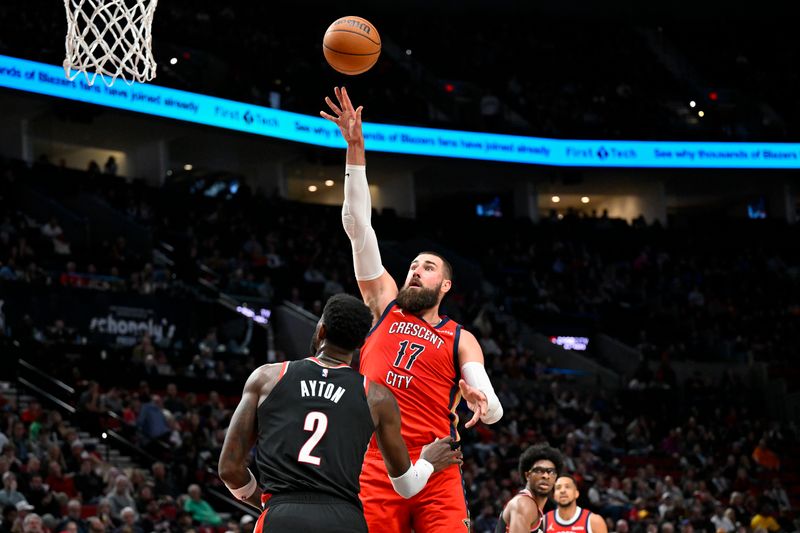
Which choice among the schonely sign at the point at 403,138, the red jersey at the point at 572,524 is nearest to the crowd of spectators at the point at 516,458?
the red jersey at the point at 572,524

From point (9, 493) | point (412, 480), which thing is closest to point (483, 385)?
point (412, 480)

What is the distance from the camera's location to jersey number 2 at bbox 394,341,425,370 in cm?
614

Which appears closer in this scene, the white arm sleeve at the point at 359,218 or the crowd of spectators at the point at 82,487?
the white arm sleeve at the point at 359,218

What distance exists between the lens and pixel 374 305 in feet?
21.2

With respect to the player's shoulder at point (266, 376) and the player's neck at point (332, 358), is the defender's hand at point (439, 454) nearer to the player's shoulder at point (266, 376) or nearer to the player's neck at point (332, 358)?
the player's neck at point (332, 358)

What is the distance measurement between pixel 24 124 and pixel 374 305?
2142 cm

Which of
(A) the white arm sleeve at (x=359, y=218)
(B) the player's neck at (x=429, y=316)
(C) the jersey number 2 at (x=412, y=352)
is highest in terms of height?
(A) the white arm sleeve at (x=359, y=218)

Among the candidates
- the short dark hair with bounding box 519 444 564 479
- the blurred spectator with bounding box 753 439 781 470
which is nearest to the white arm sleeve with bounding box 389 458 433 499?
the short dark hair with bounding box 519 444 564 479

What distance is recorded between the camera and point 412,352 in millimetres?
6160

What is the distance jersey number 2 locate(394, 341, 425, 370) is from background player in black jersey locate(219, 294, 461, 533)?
4.38ft

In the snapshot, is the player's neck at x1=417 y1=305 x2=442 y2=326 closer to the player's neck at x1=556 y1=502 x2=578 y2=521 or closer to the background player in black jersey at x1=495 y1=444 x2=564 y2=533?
the background player in black jersey at x1=495 y1=444 x2=564 y2=533

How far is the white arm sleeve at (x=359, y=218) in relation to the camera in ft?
20.4

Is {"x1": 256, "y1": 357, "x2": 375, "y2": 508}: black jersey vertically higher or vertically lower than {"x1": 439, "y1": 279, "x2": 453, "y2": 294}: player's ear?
lower

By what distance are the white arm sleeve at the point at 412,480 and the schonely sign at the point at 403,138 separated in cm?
1942
